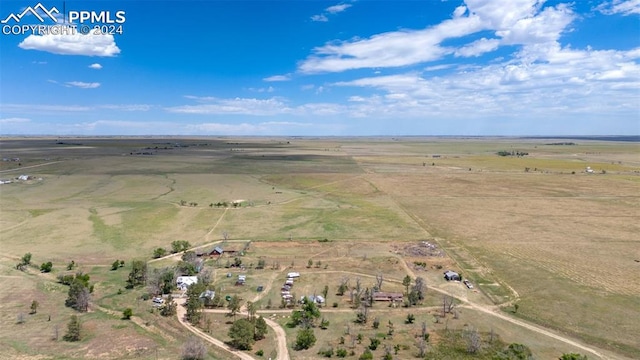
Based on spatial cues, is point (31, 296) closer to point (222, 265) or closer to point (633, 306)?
point (222, 265)

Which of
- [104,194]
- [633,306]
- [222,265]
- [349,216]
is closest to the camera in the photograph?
[633,306]

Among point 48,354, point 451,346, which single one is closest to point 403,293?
point 451,346

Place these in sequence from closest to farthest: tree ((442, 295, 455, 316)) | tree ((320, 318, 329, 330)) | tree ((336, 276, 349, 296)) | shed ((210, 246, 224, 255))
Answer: tree ((320, 318, 329, 330)) → tree ((442, 295, 455, 316)) → tree ((336, 276, 349, 296)) → shed ((210, 246, 224, 255))

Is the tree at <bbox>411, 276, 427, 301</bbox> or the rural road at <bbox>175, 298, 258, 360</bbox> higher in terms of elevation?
the tree at <bbox>411, 276, 427, 301</bbox>

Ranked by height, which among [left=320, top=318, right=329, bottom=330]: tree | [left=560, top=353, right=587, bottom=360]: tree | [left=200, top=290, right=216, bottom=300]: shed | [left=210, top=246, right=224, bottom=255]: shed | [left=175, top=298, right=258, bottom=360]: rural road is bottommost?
[left=175, top=298, right=258, bottom=360]: rural road

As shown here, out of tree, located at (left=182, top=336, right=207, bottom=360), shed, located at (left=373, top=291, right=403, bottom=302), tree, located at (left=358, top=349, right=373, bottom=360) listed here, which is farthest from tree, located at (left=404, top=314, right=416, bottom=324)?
tree, located at (left=182, top=336, right=207, bottom=360)

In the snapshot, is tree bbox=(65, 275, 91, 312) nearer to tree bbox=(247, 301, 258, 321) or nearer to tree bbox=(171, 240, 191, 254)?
tree bbox=(247, 301, 258, 321)

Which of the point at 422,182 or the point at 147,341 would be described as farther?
the point at 422,182
